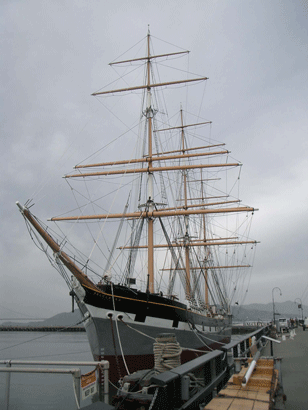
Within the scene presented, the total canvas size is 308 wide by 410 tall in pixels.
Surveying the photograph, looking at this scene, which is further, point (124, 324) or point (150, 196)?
point (150, 196)

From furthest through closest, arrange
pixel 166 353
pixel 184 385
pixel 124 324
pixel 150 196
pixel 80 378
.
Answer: pixel 150 196 < pixel 124 324 < pixel 166 353 < pixel 80 378 < pixel 184 385

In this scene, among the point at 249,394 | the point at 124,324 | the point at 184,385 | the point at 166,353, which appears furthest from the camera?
the point at 124,324

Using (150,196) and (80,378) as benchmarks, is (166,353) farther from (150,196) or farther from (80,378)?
(150,196)

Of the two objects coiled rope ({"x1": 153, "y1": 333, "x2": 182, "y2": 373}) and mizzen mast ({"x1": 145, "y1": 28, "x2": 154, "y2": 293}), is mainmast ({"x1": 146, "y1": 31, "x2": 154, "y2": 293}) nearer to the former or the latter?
mizzen mast ({"x1": 145, "y1": 28, "x2": 154, "y2": 293})

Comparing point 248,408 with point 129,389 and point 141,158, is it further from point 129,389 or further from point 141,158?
point 141,158

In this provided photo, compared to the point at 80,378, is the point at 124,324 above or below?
below

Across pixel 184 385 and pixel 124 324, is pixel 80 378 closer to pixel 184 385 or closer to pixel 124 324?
pixel 184 385

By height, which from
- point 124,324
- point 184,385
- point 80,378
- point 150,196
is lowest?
point 124,324

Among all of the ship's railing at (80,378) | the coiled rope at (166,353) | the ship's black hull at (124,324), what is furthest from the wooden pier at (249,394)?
the ship's black hull at (124,324)

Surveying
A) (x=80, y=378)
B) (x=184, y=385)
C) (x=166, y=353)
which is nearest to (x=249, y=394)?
(x=184, y=385)

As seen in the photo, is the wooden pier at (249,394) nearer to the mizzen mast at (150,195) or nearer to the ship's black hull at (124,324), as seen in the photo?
the ship's black hull at (124,324)

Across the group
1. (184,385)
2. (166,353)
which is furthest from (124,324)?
(184,385)

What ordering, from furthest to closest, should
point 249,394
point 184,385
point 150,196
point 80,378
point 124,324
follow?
1. point 150,196
2. point 124,324
3. point 80,378
4. point 249,394
5. point 184,385

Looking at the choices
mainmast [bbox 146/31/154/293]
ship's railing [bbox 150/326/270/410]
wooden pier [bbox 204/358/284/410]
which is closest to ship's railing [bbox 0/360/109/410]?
ship's railing [bbox 150/326/270/410]
